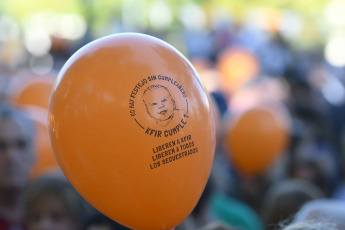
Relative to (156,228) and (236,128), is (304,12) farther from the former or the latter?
(156,228)

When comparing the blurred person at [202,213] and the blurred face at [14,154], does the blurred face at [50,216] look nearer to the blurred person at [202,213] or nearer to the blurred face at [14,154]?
the blurred face at [14,154]

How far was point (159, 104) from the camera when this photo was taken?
1.66 meters

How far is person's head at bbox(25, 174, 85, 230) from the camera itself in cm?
302

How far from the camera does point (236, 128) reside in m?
4.68

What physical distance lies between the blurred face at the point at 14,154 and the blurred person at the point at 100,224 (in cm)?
54

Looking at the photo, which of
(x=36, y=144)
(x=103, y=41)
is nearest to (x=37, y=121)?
(x=36, y=144)

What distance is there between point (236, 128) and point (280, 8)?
20217 mm

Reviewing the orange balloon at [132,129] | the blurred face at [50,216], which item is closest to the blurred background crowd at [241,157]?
the blurred face at [50,216]

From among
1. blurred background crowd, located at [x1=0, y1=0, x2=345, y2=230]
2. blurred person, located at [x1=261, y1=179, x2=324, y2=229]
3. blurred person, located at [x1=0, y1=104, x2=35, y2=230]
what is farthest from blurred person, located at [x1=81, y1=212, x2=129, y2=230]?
blurred person, located at [x1=261, y1=179, x2=324, y2=229]

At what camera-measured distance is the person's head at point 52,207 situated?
302cm

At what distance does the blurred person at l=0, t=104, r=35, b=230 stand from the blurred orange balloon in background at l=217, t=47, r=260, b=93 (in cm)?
586

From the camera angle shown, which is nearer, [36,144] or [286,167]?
[36,144]

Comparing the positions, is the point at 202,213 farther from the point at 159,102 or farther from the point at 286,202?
the point at 159,102

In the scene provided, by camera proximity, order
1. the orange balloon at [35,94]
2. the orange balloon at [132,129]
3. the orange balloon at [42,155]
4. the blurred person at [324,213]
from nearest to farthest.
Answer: the orange balloon at [132,129] → the blurred person at [324,213] → the orange balloon at [42,155] → the orange balloon at [35,94]
